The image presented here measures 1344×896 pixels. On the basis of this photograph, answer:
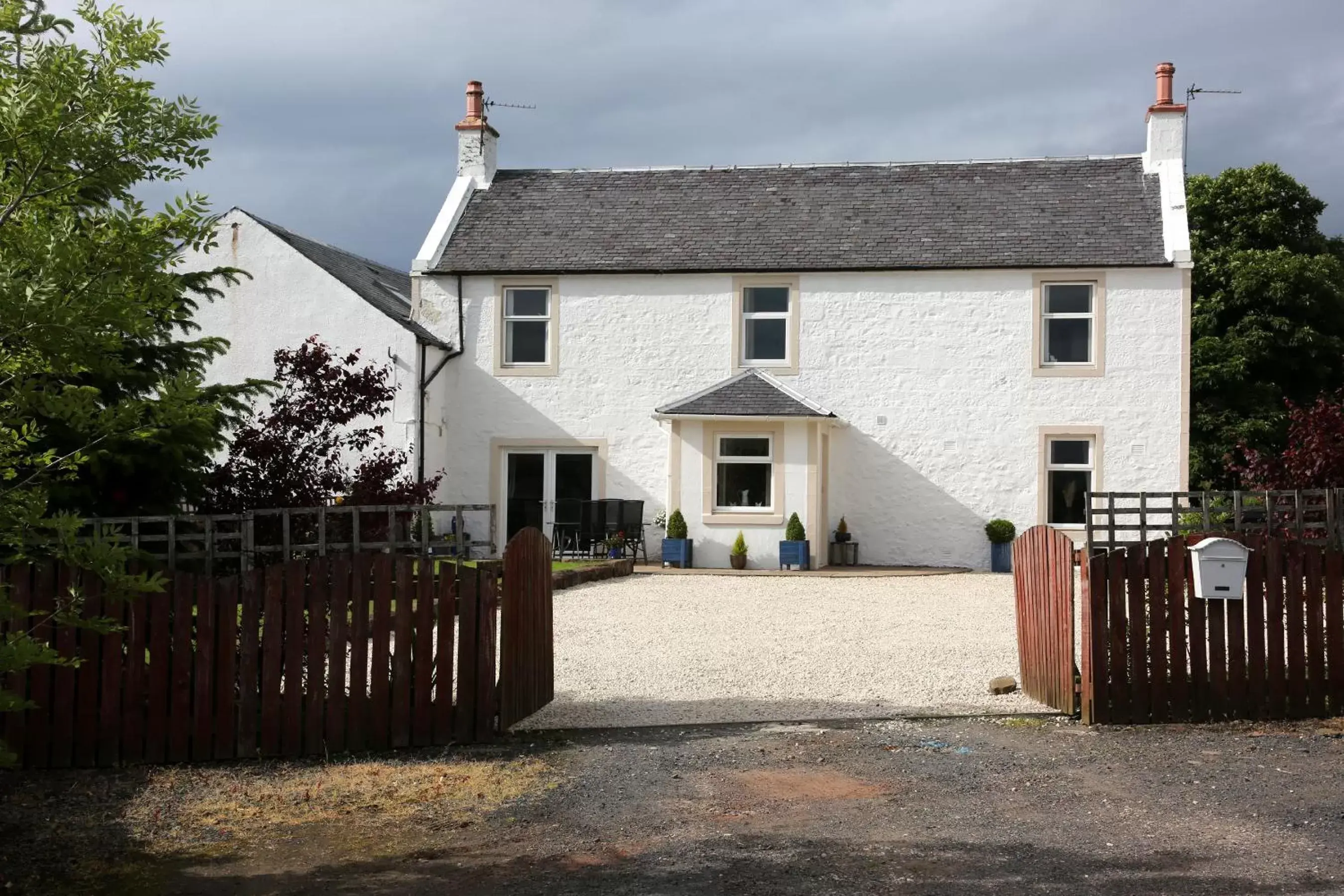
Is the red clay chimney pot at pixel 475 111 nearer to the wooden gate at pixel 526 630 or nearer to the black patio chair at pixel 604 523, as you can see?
the black patio chair at pixel 604 523

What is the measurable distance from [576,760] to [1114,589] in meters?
3.54

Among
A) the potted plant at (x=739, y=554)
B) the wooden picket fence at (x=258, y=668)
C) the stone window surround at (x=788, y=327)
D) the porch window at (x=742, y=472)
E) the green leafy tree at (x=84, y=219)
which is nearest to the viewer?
the green leafy tree at (x=84, y=219)

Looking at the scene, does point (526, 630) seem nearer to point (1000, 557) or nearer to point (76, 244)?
point (76, 244)

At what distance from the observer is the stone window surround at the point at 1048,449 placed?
72.6 ft

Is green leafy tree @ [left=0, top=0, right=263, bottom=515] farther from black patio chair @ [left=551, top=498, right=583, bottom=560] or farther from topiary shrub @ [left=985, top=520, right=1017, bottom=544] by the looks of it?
topiary shrub @ [left=985, top=520, right=1017, bottom=544]

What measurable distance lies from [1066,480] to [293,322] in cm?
1382

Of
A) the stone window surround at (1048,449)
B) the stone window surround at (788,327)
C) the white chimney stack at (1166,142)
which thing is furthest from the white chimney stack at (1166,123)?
the stone window surround at (788,327)

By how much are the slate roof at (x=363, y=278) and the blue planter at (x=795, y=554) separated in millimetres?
7144

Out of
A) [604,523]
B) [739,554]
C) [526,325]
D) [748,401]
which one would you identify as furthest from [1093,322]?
[526,325]

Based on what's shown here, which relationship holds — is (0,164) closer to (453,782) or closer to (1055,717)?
(453,782)

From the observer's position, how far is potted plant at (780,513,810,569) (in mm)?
21438

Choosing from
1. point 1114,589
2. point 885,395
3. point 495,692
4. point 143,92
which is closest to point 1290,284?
point 885,395

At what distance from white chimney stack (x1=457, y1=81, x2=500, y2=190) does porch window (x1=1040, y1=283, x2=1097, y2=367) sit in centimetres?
1099

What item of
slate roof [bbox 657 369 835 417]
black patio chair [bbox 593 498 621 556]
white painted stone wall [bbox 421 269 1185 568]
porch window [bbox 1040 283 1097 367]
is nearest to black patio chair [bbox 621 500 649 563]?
black patio chair [bbox 593 498 621 556]
